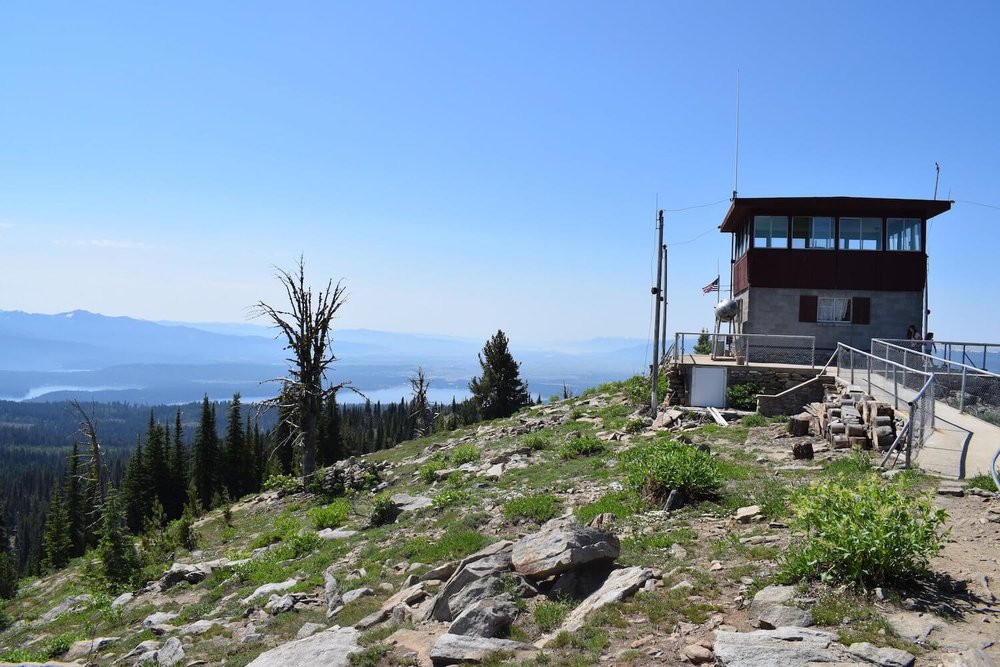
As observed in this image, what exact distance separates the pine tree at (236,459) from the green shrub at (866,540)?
3004 inches

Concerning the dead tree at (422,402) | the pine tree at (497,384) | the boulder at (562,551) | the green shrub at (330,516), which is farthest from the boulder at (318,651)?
the pine tree at (497,384)

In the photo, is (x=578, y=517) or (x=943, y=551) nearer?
(x=943, y=551)

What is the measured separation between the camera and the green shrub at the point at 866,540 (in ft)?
20.8

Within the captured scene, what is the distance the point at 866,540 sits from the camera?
251 inches

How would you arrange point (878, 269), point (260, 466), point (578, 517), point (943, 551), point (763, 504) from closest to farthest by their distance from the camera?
point (943, 551) → point (763, 504) → point (578, 517) → point (878, 269) → point (260, 466)

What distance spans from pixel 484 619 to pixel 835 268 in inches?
1052

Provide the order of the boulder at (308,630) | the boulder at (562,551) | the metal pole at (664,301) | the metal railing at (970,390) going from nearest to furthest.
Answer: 1. the boulder at (562,551)
2. the boulder at (308,630)
3. the metal railing at (970,390)
4. the metal pole at (664,301)

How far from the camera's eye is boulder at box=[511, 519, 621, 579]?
26.2 feet

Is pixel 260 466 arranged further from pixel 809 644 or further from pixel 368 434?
pixel 809 644

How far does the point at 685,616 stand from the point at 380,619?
4.10 metres

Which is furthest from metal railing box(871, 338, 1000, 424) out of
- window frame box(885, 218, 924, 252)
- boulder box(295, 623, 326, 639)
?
boulder box(295, 623, 326, 639)

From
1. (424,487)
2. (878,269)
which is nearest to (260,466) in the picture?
(424,487)

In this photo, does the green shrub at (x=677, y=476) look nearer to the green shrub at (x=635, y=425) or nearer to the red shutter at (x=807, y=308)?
the green shrub at (x=635, y=425)

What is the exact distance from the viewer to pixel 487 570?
837cm
